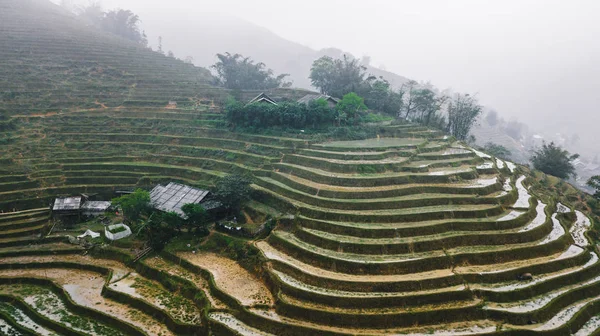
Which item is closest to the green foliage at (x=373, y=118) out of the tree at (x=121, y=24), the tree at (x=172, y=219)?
the tree at (x=172, y=219)

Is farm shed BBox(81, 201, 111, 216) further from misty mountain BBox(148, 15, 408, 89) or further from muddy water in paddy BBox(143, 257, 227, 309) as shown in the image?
misty mountain BBox(148, 15, 408, 89)

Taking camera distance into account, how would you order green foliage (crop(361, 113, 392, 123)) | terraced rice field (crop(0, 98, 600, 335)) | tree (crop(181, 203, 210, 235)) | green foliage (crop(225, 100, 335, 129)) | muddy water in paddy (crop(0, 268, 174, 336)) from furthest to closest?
green foliage (crop(361, 113, 392, 123)) → green foliage (crop(225, 100, 335, 129)) → tree (crop(181, 203, 210, 235)) → muddy water in paddy (crop(0, 268, 174, 336)) → terraced rice field (crop(0, 98, 600, 335))

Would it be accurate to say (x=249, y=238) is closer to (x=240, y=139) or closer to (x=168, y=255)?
(x=168, y=255)

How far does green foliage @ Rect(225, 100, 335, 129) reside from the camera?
28.5 meters

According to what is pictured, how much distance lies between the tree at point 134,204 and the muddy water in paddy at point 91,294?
3.54 metres

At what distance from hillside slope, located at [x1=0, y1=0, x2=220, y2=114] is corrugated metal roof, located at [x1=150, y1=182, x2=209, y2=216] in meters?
15.5

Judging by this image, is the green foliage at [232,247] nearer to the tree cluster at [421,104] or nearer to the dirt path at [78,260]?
the dirt path at [78,260]

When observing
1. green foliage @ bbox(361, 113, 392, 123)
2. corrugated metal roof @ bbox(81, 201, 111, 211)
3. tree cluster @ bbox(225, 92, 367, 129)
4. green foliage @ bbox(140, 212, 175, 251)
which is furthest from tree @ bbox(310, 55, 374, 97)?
corrugated metal roof @ bbox(81, 201, 111, 211)

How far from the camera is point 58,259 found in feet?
61.5

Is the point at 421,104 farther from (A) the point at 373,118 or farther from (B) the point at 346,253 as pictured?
(B) the point at 346,253

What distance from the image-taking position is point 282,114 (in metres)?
28.4

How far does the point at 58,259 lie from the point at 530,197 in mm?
26319

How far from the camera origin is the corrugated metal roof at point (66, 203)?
21062 millimetres

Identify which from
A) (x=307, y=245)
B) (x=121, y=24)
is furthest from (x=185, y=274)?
(x=121, y=24)
